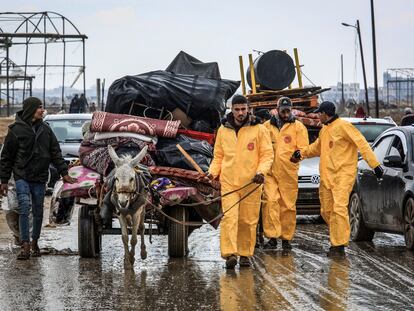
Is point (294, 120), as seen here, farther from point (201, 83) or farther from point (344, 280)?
point (344, 280)

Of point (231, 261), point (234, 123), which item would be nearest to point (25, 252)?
point (231, 261)

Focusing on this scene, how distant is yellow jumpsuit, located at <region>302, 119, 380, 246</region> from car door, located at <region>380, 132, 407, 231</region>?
626 mm

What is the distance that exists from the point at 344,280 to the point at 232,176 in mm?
1949

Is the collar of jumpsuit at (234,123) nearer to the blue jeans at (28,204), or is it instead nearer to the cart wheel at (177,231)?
the cart wheel at (177,231)

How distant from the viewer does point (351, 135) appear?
47.4 ft

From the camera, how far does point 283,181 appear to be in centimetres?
1543

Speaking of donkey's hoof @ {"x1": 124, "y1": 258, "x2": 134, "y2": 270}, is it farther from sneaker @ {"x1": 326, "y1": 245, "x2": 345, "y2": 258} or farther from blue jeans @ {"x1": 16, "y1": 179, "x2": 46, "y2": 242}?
sneaker @ {"x1": 326, "y1": 245, "x2": 345, "y2": 258}

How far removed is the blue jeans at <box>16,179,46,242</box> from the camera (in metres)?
13.6

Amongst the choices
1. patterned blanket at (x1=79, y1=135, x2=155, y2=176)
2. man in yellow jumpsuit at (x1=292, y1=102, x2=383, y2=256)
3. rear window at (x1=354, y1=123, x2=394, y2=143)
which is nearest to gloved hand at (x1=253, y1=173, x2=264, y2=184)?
patterned blanket at (x1=79, y1=135, x2=155, y2=176)

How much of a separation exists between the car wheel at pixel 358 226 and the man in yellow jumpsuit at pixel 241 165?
12.5 ft

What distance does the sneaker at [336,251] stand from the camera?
1390 cm

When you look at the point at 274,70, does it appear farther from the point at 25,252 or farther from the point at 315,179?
the point at 25,252

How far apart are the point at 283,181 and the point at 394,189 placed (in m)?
1.51

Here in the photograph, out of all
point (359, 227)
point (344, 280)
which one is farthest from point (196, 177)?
point (359, 227)
